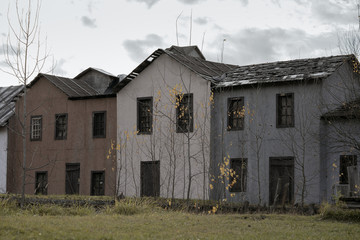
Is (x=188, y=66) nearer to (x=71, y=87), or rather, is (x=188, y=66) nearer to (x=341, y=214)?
(x=71, y=87)

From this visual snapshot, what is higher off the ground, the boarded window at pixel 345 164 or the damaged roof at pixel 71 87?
the damaged roof at pixel 71 87

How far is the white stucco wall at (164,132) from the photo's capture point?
27609 mm

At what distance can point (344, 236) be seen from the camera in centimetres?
1273

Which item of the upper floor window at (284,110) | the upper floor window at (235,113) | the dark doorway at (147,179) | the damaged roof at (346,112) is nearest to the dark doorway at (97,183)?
the dark doorway at (147,179)

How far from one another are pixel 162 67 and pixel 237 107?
461 centimetres

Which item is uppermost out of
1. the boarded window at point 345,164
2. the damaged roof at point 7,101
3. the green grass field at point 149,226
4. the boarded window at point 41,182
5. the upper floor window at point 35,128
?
the damaged roof at point 7,101

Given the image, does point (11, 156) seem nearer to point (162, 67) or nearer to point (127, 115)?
point (127, 115)

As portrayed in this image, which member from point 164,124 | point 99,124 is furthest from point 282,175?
point 99,124

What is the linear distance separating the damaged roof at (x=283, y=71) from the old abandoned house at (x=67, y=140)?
274 inches

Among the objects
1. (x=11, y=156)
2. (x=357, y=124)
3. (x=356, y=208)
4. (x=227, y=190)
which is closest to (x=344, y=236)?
(x=356, y=208)

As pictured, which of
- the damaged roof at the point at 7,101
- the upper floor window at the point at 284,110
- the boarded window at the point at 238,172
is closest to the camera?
the upper floor window at the point at 284,110

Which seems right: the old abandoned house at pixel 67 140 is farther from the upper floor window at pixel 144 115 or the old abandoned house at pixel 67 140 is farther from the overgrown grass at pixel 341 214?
the overgrown grass at pixel 341 214

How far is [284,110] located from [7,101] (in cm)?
1917

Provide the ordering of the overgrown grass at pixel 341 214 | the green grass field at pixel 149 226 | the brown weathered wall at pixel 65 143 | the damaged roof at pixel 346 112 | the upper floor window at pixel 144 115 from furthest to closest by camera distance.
Answer: the brown weathered wall at pixel 65 143 < the upper floor window at pixel 144 115 < the damaged roof at pixel 346 112 < the overgrown grass at pixel 341 214 < the green grass field at pixel 149 226
